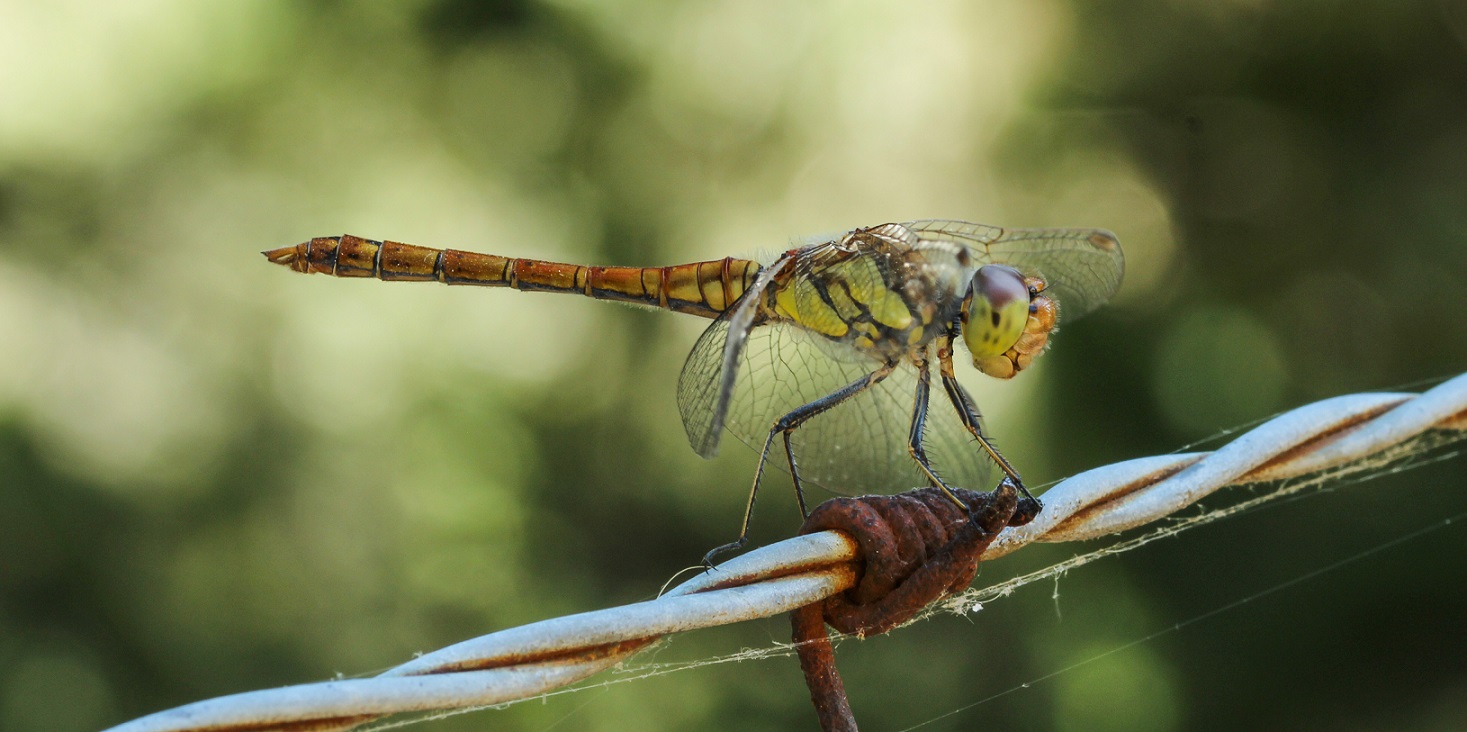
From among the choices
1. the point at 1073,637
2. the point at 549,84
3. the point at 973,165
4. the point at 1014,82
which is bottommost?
the point at 1073,637

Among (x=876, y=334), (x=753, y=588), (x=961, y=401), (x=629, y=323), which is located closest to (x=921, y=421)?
(x=961, y=401)

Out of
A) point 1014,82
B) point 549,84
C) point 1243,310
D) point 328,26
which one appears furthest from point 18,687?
point 1243,310

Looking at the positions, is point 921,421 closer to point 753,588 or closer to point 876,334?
point 876,334

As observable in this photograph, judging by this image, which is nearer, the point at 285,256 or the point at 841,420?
the point at 841,420

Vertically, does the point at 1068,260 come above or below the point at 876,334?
above

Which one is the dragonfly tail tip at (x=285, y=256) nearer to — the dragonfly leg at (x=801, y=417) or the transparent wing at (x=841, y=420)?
the transparent wing at (x=841, y=420)

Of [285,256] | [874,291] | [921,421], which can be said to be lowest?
[921,421]

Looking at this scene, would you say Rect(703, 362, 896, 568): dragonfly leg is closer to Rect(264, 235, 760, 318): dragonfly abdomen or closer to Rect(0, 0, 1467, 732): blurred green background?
Rect(264, 235, 760, 318): dragonfly abdomen

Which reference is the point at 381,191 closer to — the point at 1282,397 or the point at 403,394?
the point at 403,394
